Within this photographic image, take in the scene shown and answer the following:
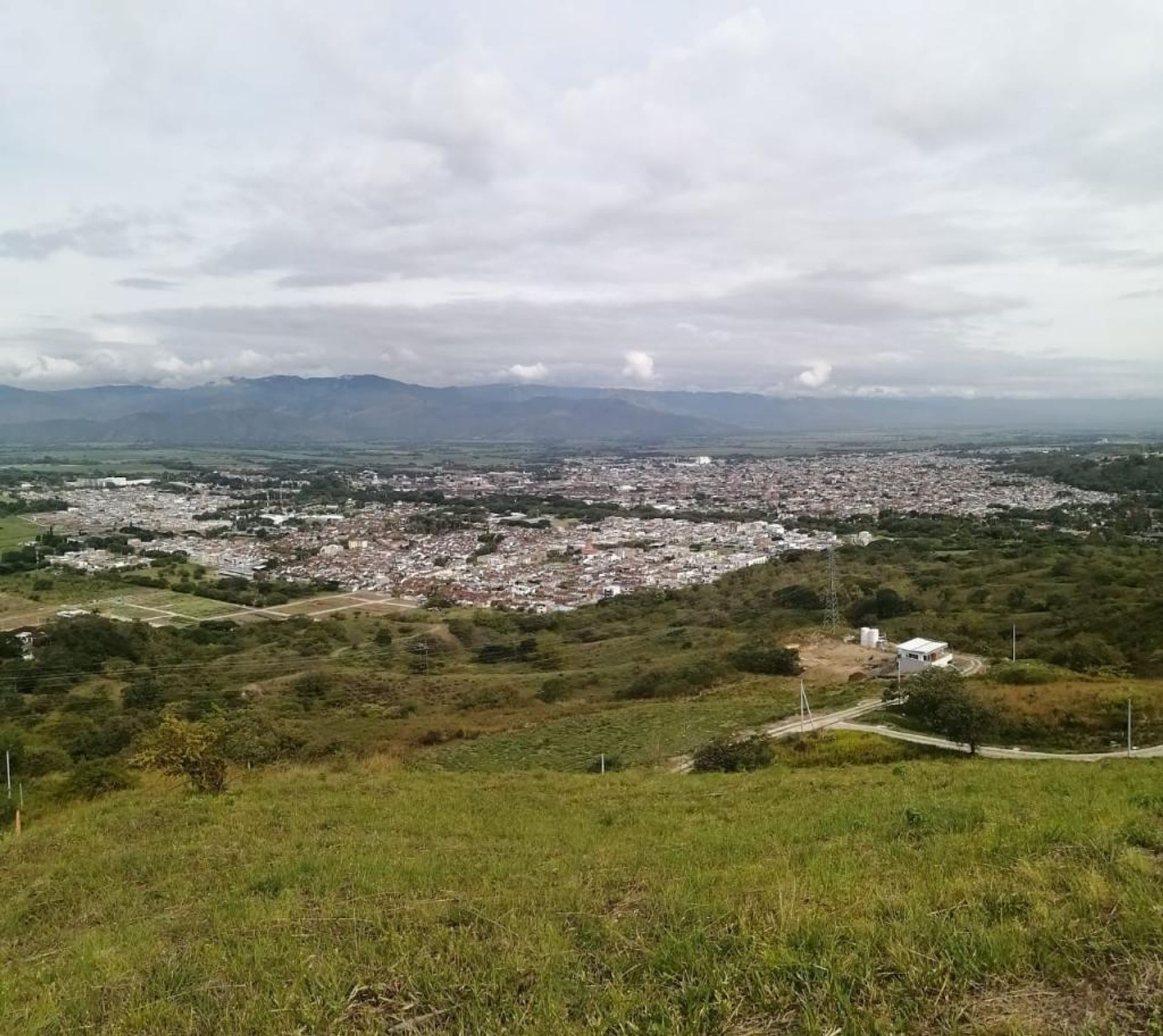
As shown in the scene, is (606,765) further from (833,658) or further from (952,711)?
(833,658)

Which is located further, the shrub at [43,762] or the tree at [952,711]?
the shrub at [43,762]

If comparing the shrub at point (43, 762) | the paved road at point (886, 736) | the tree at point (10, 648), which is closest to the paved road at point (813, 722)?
the paved road at point (886, 736)

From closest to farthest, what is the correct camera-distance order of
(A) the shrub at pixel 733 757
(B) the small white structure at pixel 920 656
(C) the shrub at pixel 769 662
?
(A) the shrub at pixel 733 757 < (B) the small white structure at pixel 920 656 < (C) the shrub at pixel 769 662

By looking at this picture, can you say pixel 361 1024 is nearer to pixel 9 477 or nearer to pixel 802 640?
pixel 802 640

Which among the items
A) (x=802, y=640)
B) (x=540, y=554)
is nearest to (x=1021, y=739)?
(x=802, y=640)

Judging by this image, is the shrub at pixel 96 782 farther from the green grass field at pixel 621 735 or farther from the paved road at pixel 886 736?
the paved road at pixel 886 736

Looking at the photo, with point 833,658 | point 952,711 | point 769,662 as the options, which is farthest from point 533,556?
point 952,711
